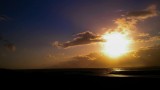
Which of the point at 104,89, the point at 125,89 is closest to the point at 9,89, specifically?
the point at 104,89

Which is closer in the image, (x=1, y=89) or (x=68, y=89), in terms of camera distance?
(x=1, y=89)

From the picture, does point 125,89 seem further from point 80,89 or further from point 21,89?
point 21,89

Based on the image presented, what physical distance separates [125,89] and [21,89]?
1095 cm

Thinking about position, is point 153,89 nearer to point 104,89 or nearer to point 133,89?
point 133,89

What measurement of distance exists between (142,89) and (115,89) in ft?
9.55

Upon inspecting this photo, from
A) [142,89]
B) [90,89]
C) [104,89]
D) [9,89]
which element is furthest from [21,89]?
[142,89]

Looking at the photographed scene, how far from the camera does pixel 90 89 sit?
23422 mm

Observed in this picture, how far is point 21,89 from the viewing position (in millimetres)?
21953

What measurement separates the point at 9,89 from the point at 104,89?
997cm

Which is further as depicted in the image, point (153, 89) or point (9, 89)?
point (153, 89)

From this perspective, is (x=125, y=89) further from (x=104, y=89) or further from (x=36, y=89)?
(x=36, y=89)

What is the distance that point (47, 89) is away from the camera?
22.4 m

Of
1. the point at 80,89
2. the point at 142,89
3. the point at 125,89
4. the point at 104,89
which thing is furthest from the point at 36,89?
the point at 142,89

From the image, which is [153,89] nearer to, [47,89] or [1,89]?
[47,89]
